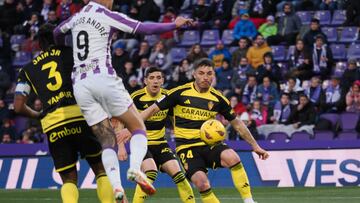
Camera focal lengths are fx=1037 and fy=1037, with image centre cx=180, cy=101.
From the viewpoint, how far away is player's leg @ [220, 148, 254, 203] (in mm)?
12602

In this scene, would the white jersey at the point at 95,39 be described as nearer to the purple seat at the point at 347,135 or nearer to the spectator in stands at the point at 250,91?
the purple seat at the point at 347,135

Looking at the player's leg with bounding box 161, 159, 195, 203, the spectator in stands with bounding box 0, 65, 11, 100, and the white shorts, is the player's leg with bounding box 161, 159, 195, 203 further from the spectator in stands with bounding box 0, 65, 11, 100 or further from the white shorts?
the spectator in stands with bounding box 0, 65, 11, 100

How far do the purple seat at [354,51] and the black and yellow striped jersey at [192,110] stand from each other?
440 inches

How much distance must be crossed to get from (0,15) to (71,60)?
749 inches

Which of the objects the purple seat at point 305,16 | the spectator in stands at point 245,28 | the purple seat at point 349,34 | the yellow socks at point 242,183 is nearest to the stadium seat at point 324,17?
the purple seat at point 305,16

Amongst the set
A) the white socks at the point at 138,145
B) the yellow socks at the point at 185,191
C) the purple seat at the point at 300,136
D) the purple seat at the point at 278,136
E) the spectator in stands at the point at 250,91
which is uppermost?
the white socks at the point at 138,145

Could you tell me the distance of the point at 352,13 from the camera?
80.4 ft

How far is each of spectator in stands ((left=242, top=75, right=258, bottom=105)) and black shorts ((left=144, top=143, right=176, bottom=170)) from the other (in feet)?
31.1

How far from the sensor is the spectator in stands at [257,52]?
2417 cm

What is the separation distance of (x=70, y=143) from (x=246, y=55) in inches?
541

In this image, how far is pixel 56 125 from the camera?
11.0 meters

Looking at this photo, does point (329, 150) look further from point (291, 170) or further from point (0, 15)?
point (0, 15)

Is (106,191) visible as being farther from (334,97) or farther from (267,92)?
(267,92)

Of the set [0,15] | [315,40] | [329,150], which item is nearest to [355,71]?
[315,40]
